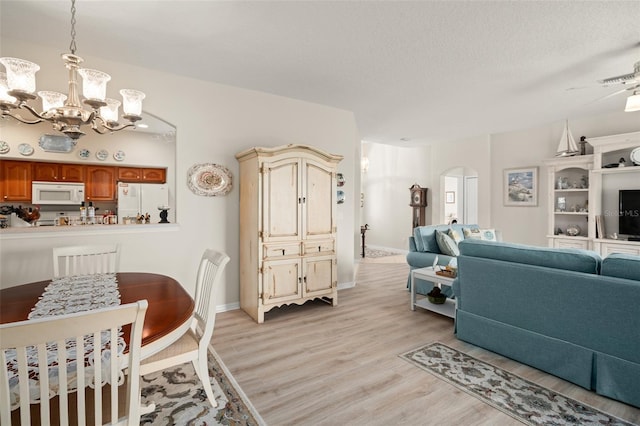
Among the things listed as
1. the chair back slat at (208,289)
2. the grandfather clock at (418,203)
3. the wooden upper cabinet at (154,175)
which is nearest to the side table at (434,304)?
the chair back slat at (208,289)

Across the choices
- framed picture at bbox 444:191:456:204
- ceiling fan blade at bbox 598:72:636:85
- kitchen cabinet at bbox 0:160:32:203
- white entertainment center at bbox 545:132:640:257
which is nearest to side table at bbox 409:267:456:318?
ceiling fan blade at bbox 598:72:636:85

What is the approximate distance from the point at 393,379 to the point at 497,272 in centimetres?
124

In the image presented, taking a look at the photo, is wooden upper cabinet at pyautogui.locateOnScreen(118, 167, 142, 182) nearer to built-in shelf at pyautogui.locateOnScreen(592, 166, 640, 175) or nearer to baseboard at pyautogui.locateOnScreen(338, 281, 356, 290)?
baseboard at pyautogui.locateOnScreen(338, 281, 356, 290)

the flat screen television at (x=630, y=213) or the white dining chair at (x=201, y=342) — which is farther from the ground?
the flat screen television at (x=630, y=213)

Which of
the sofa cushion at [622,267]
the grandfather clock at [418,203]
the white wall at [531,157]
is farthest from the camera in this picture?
the grandfather clock at [418,203]

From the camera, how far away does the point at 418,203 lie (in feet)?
25.0

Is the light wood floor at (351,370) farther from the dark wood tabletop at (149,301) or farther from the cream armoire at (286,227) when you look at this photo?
the dark wood tabletop at (149,301)

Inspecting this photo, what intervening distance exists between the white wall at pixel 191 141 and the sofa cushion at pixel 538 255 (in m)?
2.66

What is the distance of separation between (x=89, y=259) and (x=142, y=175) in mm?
3778

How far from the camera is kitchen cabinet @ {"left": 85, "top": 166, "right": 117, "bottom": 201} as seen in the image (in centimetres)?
528

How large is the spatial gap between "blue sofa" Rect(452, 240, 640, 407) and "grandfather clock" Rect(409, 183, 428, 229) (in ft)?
16.1

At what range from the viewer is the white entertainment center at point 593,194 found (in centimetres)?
456

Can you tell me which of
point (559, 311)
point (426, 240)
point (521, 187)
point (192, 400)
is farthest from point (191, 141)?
point (521, 187)

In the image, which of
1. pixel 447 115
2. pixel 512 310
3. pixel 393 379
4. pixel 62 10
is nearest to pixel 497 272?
pixel 512 310
